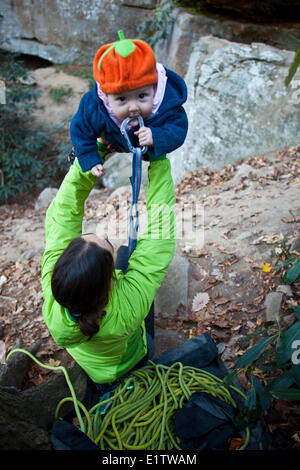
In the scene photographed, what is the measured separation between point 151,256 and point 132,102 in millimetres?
817

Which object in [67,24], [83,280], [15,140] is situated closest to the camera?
[83,280]

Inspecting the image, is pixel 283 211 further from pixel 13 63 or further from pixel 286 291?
pixel 13 63

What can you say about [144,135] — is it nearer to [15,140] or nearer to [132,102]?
[132,102]

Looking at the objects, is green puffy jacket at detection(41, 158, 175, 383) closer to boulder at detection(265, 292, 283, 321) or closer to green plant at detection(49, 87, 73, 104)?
boulder at detection(265, 292, 283, 321)

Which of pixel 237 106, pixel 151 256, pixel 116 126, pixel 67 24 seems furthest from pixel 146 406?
pixel 67 24

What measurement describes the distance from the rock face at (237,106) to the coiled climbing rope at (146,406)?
4.39m

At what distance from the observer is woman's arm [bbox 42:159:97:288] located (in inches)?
74.5

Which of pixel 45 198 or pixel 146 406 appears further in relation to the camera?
pixel 45 198

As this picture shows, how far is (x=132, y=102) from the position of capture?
183 cm

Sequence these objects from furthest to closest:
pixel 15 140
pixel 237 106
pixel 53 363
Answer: pixel 15 140 → pixel 237 106 → pixel 53 363

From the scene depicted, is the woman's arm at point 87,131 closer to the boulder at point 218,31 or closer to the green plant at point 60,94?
the boulder at point 218,31

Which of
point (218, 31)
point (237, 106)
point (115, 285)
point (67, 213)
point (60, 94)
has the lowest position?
point (60, 94)

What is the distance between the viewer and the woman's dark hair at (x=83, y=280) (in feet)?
4.59

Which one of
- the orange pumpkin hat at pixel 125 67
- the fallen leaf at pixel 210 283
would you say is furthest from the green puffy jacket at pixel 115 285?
the fallen leaf at pixel 210 283
